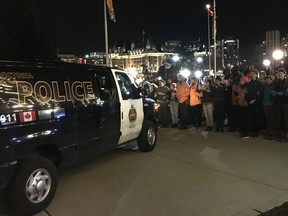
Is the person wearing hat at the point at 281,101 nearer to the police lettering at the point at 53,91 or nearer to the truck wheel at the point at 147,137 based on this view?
the truck wheel at the point at 147,137

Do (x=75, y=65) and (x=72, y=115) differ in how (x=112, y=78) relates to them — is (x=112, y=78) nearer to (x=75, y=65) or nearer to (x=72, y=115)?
(x=75, y=65)

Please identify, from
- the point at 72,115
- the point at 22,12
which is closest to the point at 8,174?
the point at 72,115

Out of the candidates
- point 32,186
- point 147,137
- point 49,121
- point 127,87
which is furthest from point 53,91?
point 147,137

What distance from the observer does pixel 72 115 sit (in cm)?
652

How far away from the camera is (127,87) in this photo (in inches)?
340

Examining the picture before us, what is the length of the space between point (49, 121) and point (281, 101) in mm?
6320

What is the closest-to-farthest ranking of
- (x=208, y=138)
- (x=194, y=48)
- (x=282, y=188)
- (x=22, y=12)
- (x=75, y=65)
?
(x=282, y=188)
(x=75, y=65)
(x=208, y=138)
(x=22, y=12)
(x=194, y=48)

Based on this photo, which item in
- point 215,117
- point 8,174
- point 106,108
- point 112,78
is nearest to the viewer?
point 8,174

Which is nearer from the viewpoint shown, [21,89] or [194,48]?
[21,89]

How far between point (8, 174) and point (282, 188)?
13.8ft

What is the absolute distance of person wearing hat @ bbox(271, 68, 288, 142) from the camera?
990 cm

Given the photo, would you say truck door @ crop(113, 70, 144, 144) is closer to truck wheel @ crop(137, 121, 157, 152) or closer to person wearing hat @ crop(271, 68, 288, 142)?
truck wheel @ crop(137, 121, 157, 152)

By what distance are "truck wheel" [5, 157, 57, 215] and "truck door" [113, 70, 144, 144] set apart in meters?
2.49

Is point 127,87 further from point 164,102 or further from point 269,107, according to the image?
point 164,102
